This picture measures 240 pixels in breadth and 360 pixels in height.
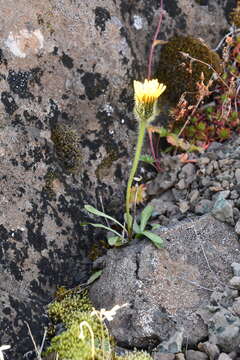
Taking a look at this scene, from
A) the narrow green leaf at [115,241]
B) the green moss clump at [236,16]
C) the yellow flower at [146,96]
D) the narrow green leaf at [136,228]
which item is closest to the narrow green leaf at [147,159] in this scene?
the narrow green leaf at [136,228]

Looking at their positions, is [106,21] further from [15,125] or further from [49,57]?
[15,125]

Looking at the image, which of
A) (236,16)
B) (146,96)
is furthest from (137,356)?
(236,16)

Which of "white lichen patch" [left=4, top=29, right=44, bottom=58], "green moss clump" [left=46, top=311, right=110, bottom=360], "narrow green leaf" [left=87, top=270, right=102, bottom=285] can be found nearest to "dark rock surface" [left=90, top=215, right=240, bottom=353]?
"narrow green leaf" [left=87, top=270, right=102, bottom=285]

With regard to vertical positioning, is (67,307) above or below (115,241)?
below

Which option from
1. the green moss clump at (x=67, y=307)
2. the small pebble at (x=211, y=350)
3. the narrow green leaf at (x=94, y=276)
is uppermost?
the narrow green leaf at (x=94, y=276)

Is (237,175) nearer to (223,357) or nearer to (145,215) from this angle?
(145,215)

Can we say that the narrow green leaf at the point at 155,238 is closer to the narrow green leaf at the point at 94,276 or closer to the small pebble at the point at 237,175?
the narrow green leaf at the point at 94,276

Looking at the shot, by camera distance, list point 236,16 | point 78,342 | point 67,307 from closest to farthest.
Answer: point 78,342 → point 67,307 → point 236,16
